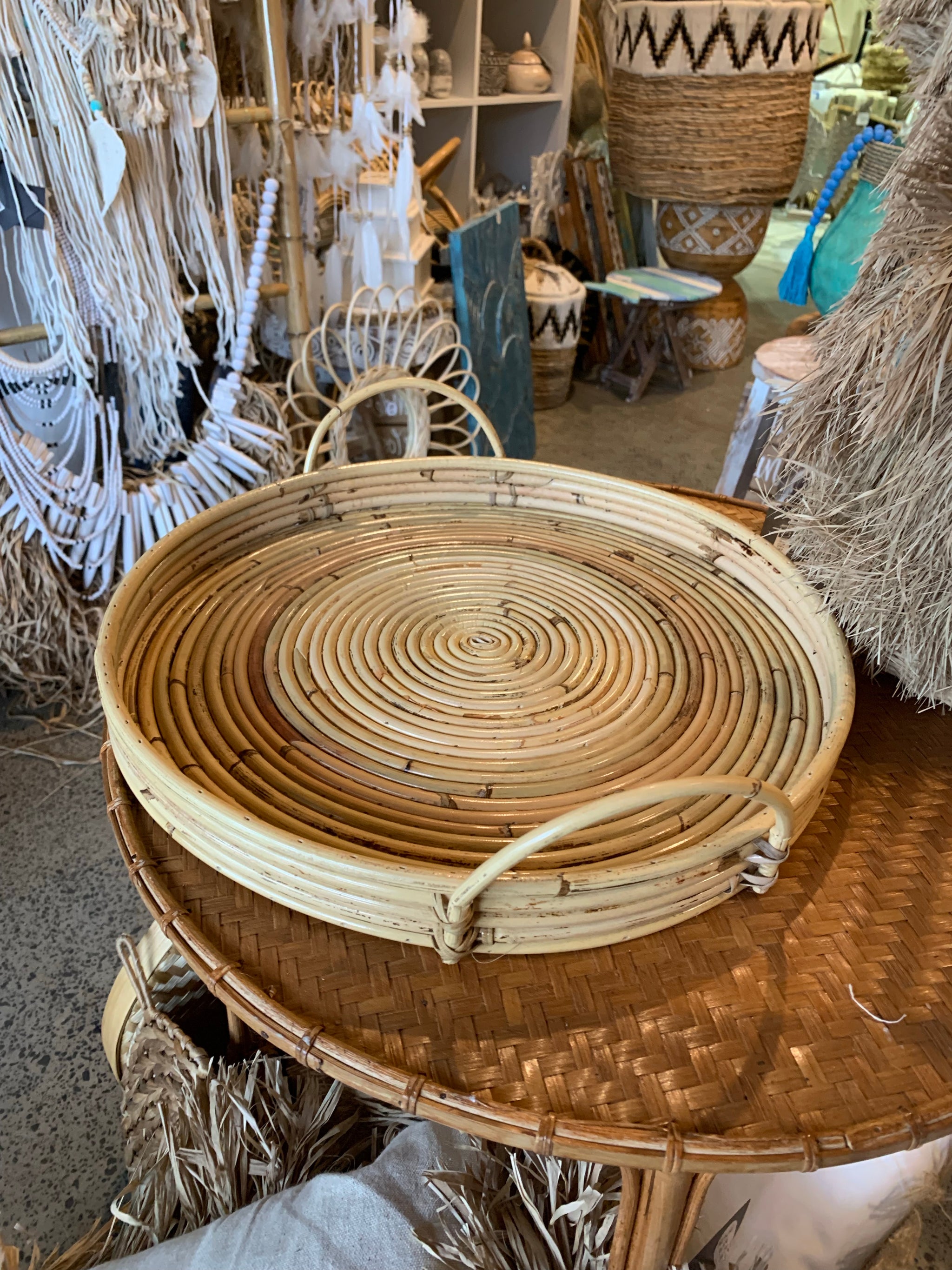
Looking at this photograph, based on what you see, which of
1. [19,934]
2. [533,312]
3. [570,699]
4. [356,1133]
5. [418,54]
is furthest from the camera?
[533,312]

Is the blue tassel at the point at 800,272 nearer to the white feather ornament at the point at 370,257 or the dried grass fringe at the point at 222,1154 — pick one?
the white feather ornament at the point at 370,257

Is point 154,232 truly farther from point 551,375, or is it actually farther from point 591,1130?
point 551,375

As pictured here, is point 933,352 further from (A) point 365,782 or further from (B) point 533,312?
(B) point 533,312

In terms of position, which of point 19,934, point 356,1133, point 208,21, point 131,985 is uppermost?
point 208,21

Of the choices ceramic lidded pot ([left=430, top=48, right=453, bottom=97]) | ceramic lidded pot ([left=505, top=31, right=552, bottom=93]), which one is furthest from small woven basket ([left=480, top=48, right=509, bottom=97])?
ceramic lidded pot ([left=430, top=48, right=453, bottom=97])

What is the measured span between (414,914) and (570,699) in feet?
0.77

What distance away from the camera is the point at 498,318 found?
2.04 m

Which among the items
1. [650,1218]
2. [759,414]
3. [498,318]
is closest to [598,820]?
[650,1218]

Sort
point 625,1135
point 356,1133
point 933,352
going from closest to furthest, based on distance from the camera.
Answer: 1. point 625,1135
2. point 933,352
3. point 356,1133

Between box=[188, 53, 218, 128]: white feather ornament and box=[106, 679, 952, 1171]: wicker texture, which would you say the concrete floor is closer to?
box=[106, 679, 952, 1171]: wicker texture

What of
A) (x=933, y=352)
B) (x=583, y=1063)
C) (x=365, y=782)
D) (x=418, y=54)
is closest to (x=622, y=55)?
(x=418, y=54)

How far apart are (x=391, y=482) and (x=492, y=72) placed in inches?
75.0

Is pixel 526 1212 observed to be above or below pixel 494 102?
below

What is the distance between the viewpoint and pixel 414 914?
1.69ft
